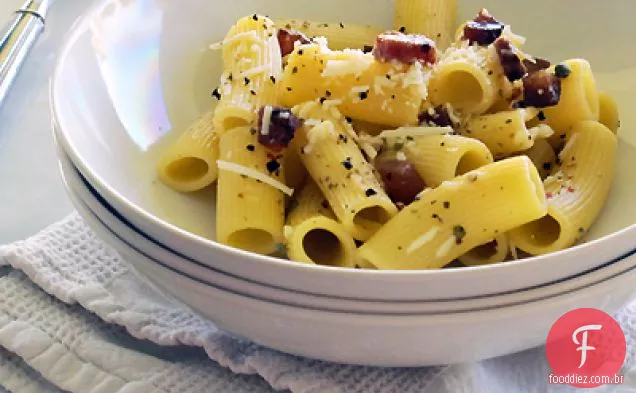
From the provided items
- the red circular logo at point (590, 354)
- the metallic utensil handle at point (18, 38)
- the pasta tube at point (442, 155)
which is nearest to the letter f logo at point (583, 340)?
the red circular logo at point (590, 354)

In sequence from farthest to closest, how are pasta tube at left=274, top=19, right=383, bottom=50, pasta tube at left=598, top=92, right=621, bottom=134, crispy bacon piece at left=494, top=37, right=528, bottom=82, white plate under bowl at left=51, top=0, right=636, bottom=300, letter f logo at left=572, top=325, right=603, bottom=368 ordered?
pasta tube at left=274, top=19, right=383, bottom=50, pasta tube at left=598, top=92, right=621, bottom=134, crispy bacon piece at left=494, top=37, right=528, bottom=82, letter f logo at left=572, top=325, right=603, bottom=368, white plate under bowl at left=51, top=0, right=636, bottom=300

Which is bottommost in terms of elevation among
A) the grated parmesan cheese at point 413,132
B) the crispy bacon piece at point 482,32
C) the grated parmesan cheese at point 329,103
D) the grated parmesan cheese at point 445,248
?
the grated parmesan cheese at point 445,248

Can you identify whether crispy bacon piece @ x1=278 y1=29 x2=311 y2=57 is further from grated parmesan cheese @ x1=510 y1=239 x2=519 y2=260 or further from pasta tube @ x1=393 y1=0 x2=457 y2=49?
grated parmesan cheese @ x1=510 y1=239 x2=519 y2=260

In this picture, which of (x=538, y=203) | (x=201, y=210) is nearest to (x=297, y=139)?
(x=201, y=210)

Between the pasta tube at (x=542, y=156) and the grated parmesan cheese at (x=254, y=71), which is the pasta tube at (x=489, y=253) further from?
the grated parmesan cheese at (x=254, y=71)

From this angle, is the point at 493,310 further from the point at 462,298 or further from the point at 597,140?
the point at 597,140

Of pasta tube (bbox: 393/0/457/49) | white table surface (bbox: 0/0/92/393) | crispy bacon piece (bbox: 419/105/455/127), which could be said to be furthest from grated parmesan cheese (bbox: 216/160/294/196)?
pasta tube (bbox: 393/0/457/49)
